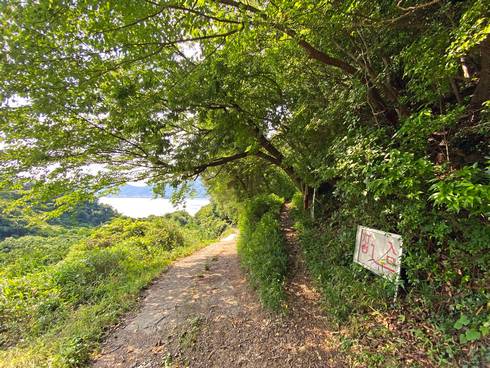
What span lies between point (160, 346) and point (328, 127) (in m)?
4.56

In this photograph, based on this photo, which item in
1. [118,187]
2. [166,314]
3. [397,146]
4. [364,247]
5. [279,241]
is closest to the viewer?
[397,146]

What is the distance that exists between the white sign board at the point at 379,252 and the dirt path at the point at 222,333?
1.10m

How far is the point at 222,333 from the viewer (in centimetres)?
322

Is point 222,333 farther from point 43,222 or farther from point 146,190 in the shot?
point 43,222

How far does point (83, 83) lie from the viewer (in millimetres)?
2844

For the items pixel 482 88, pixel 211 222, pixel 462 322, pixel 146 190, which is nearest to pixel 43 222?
pixel 146 190

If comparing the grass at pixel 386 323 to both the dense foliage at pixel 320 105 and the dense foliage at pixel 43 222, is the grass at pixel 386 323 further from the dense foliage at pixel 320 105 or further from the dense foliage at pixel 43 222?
the dense foliage at pixel 43 222

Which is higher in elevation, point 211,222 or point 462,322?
point 462,322

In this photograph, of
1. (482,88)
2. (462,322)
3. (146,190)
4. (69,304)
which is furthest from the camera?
(146,190)

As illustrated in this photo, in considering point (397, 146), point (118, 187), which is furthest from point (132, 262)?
point (397, 146)

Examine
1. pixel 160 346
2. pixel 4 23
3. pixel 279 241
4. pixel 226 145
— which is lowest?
pixel 160 346

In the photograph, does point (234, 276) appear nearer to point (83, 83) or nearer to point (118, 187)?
point (118, 187)

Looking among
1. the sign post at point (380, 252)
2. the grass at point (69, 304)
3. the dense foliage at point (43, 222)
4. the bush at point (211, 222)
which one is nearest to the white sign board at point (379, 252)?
the sign post at point (380, 252)

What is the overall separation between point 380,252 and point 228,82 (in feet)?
11.7
